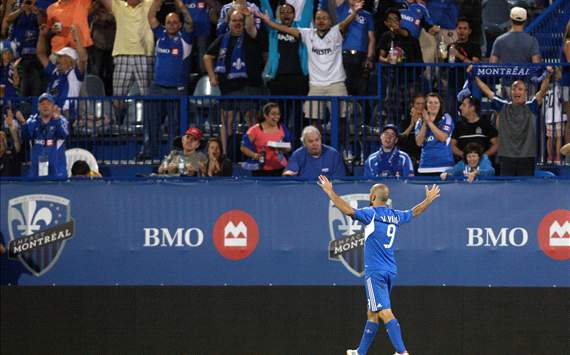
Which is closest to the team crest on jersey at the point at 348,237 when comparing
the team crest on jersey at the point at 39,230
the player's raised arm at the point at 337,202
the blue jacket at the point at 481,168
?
the player's raised arm at the point at 337,202

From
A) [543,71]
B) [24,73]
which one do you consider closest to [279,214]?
[543,71]

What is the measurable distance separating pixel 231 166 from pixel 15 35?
224 inches

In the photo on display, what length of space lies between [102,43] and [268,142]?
4694 mm

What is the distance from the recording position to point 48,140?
1739 cm

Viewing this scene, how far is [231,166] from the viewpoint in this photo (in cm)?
1700

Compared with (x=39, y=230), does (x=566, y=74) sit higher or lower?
higher

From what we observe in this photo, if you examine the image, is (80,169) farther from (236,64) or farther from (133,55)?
(133,55)

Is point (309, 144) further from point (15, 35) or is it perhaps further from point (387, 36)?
point (15, 35)

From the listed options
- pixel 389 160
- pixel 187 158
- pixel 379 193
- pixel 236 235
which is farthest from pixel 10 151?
pixel 379 193

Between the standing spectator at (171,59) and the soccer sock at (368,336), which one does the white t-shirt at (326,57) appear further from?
the soccer sock at (368,336)

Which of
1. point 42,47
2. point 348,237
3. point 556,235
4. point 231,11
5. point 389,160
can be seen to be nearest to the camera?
point 556,235

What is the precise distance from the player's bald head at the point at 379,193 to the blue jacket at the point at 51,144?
501 cm

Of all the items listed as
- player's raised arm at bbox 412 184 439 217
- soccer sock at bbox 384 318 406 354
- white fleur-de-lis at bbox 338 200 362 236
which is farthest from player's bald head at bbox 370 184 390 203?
soccer sock at bbox 384 318 406 354

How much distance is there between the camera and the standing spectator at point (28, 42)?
20.3 meters
